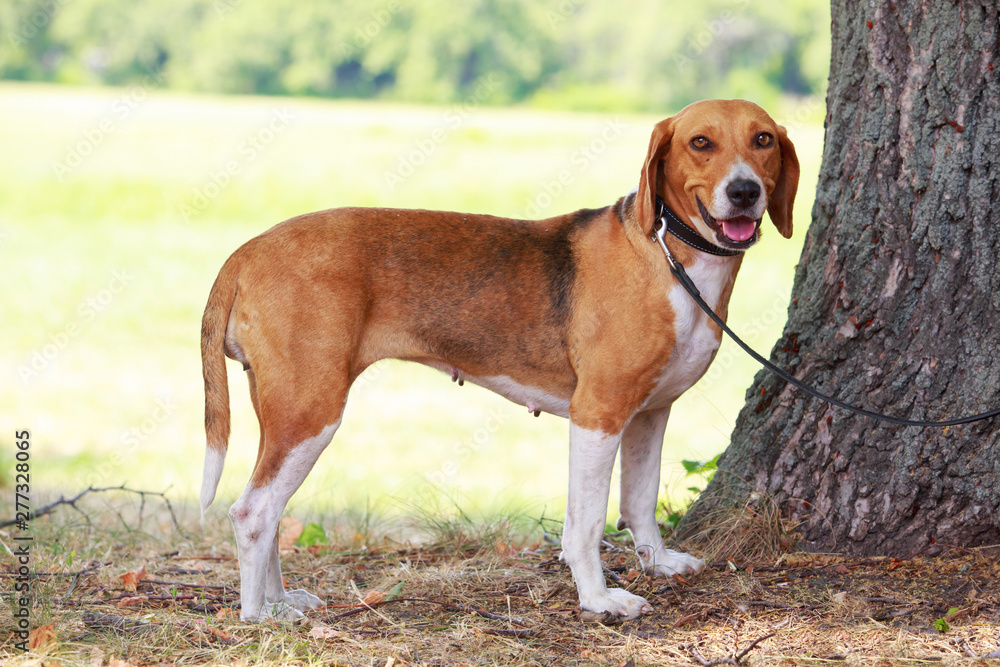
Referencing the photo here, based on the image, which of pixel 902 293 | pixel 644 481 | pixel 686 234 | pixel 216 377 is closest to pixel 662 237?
pixel 686 234

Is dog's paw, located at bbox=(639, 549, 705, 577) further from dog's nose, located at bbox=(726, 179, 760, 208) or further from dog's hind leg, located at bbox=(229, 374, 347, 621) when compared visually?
dog's nose, located at bbox=(726, 179, 760, 208)

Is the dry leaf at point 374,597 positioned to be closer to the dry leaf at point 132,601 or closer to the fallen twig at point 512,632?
the fallen twig at point 512,632

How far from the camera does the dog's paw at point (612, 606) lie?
3.83 metres

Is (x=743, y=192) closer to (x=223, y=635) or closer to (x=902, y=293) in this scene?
(x=902, y=293)

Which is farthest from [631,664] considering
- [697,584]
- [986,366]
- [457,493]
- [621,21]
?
[621,21]

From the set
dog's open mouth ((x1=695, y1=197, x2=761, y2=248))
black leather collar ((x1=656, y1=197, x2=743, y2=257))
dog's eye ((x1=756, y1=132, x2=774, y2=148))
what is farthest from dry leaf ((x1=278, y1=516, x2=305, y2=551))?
dog's eye ((x1=756, y1=132, x2=774, y2=148))

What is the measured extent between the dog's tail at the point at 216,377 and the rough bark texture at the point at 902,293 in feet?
8.03

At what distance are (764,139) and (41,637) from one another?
10.7ft

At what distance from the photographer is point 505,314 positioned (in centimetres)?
403

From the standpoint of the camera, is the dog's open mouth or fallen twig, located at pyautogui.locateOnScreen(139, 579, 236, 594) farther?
fallen twig, located at pyautogui.locateOnScreen(139, 579, 236, 594)

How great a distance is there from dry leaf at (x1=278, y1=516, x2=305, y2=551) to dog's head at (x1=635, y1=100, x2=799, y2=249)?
272 cm

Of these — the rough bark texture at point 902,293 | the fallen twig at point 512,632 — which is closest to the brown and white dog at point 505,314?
the fallen twig at point 512,632

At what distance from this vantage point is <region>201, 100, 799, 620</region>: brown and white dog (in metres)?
3.77

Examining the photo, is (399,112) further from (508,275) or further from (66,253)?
(508,275)
